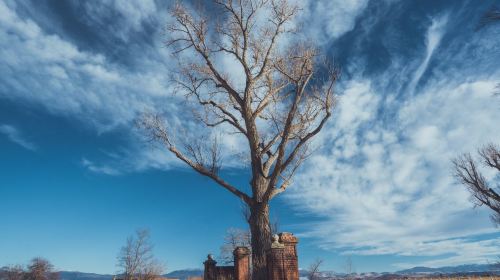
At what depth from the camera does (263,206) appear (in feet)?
36.1

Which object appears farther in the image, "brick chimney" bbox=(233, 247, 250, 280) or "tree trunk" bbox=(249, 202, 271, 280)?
"brick chimney" bbox=(233, 247, 250, 280)

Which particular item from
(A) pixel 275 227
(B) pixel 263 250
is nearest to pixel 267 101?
(B) pixel 263 250

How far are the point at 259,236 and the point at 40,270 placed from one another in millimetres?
57951

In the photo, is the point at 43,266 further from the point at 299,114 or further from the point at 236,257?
the point at 299,114

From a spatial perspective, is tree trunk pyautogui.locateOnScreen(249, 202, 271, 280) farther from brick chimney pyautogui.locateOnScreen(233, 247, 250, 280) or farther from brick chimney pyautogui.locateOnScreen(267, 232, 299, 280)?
brick chimney pyautogui.locateOnScreen(233, 247, 250, 280)

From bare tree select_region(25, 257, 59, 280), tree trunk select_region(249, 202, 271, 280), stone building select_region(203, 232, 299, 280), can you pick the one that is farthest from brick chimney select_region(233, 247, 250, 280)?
bare tree select_region(25, 257, 59, 280)

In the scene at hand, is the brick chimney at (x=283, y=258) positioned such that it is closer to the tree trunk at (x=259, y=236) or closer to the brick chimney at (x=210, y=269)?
the tree trunk at (x=259, y=236)

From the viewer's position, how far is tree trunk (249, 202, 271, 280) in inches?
399

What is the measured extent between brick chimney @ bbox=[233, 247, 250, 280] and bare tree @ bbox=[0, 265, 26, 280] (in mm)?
52442

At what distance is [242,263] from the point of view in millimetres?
15203

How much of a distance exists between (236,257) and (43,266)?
179 feet

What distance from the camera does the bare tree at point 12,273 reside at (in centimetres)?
5228

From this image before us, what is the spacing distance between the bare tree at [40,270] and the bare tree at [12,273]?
0.82 m

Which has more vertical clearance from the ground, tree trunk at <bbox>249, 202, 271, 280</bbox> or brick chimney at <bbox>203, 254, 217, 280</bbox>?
tree trunk at <bbox>249, 202, 271, 280</bbox>
